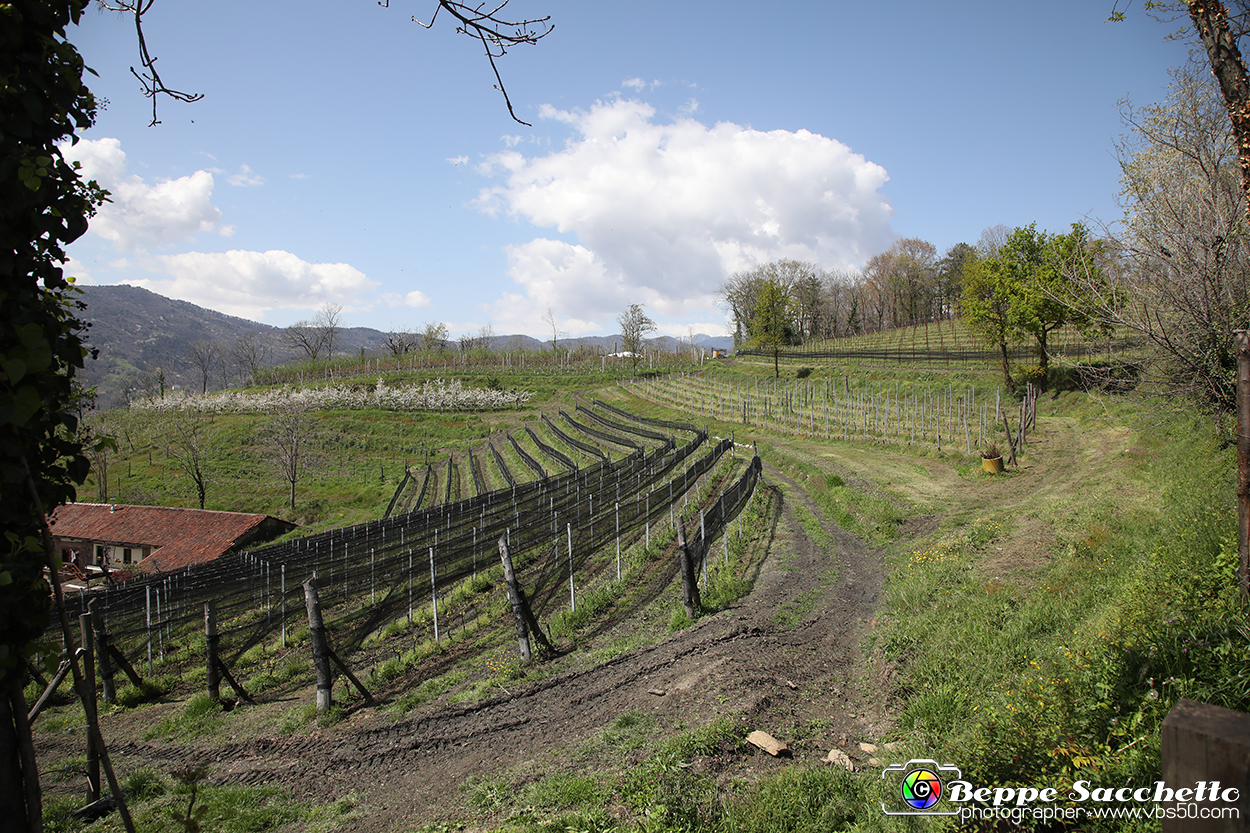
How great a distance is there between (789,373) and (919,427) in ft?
77.7

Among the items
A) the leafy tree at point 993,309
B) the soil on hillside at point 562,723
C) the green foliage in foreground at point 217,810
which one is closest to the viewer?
the green foliage in foreground at point 217,810

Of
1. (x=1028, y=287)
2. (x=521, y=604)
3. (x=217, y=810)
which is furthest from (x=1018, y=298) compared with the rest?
(x=217, y=810)

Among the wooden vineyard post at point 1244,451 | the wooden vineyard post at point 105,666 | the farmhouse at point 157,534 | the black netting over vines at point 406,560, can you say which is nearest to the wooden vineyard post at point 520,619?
the black netting over vines at point 406,560

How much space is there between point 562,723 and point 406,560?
304 inches

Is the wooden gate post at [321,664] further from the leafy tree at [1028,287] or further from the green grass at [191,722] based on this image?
the leafy tree at [1028,287]

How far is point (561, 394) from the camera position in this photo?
213 feet

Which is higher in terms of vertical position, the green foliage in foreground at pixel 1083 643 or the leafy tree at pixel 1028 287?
the leafy tree at pixel 1028 287

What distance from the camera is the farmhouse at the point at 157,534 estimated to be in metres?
28.3

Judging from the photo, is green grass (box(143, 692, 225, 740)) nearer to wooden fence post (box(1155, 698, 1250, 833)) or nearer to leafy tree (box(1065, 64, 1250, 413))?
wooden fence post (box(1155, 698, 1250, 833))

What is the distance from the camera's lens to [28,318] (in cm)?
196

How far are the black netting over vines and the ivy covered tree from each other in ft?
26.3

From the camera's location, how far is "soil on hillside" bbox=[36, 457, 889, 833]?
6.29m

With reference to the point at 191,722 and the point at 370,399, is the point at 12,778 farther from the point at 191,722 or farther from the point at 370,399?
the point at 370,399

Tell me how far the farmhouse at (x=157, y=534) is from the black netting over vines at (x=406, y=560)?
8494 millimetres
